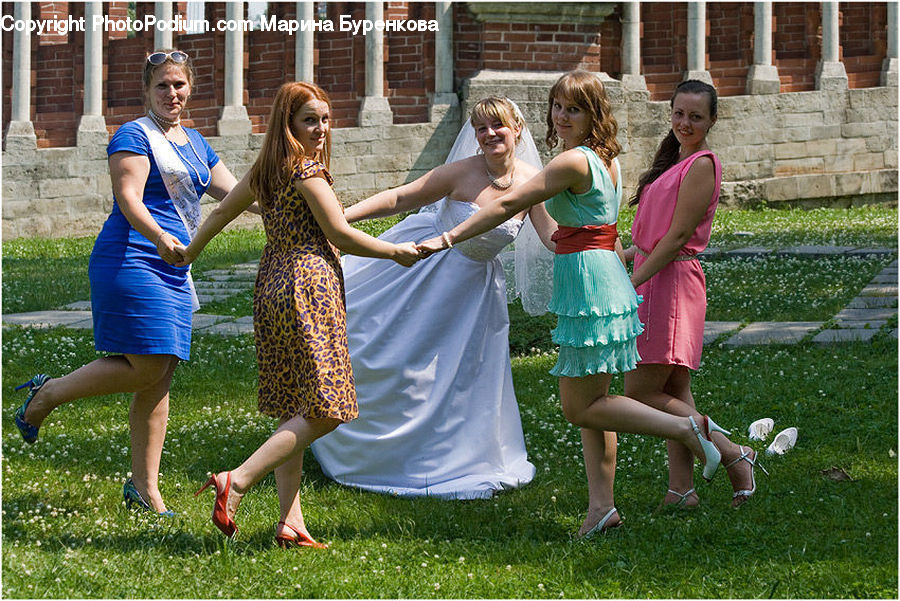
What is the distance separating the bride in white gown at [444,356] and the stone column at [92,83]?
13817 millimetres

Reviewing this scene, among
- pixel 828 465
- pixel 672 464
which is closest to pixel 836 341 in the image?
pixel 828 465

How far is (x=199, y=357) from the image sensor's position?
873 centimetres

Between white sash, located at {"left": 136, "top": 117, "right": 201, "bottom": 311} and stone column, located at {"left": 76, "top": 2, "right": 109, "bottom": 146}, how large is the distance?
552 inches

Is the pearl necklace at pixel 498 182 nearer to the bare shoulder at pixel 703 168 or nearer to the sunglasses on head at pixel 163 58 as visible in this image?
the bare shoulder at pixel 703 168

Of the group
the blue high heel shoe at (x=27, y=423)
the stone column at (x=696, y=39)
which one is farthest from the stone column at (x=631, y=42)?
the blue high heel shoe at (x=27, y=423)

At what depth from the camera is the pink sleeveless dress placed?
5.06 meters

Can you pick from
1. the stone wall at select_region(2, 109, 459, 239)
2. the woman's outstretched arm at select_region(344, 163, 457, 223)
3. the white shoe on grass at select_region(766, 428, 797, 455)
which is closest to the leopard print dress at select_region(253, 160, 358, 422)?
the woman's outstretched arm at select_region(344, 163, 457, 223)

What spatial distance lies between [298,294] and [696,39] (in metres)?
15.6

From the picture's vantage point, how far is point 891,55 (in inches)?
760

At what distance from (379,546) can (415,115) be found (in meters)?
14.2

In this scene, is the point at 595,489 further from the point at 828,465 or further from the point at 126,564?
the point at 126,564

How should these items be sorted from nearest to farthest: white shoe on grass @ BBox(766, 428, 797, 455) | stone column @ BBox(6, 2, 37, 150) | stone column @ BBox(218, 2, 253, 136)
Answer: white shoe on grass @ BBox(766, 428, 797, 455) → stone column @ BBox(218, 2, 253, 136) → stone column @ BBox(6, 2, 37, 150)

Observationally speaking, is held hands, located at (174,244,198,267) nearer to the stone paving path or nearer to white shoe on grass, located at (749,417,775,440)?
white shoe on grass, located at (749,417,775,440)

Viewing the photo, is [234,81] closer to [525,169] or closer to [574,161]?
[525,169]
